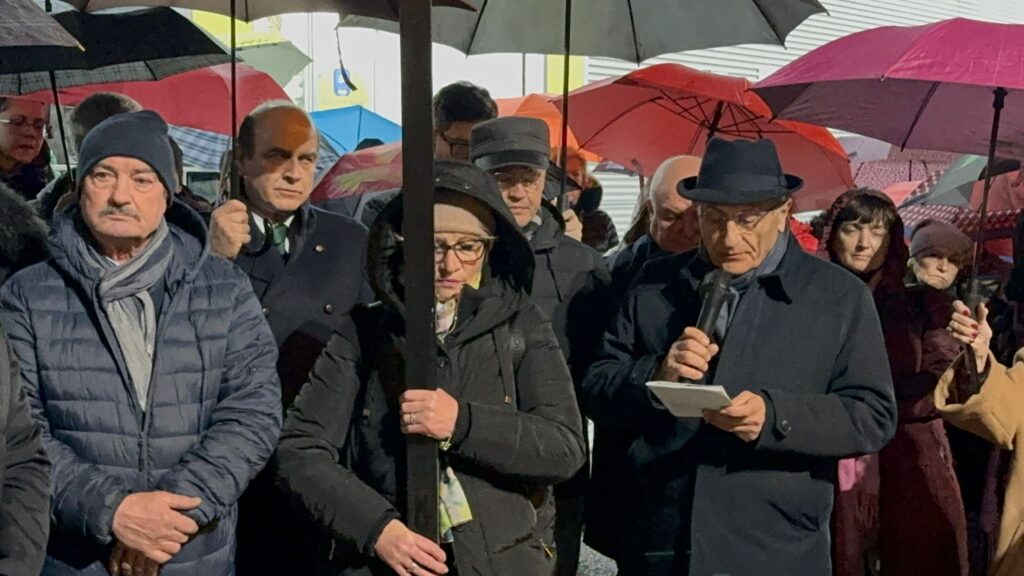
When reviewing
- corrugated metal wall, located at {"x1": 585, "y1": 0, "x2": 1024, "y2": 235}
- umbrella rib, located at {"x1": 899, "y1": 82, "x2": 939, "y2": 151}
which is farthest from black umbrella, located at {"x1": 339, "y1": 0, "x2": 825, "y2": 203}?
corrugated metal wall, located at {"x1": 585, "y1": 0, "x2": 1024, "y2": 235}

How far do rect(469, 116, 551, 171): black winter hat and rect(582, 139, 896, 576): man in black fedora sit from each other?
72 centimetres

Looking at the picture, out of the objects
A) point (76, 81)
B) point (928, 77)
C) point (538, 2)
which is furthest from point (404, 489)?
point (76, 81)

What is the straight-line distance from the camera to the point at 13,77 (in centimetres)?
576

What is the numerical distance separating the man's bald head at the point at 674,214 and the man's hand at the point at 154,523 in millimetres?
2236

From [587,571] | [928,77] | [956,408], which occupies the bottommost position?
[587,571]

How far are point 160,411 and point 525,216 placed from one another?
59.4 inches

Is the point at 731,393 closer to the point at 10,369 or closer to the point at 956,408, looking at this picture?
the point at 956,408

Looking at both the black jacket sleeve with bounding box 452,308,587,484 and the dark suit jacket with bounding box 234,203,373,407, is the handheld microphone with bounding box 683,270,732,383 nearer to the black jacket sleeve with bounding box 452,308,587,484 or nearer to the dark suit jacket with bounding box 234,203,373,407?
the black jacket sleeve with bounding box 452,308,587,484

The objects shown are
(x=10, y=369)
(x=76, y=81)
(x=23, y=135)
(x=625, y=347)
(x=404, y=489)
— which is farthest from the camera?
(x=76, y=81)

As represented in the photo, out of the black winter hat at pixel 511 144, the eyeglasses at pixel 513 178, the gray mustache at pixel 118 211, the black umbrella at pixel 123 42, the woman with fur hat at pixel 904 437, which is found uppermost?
the black umbrella at pixel 123 42

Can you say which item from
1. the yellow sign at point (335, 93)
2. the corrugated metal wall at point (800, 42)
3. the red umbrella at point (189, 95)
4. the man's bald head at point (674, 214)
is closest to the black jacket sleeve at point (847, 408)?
the man's bald head at point (674, 214)

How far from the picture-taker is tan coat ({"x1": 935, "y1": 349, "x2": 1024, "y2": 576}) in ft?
12.1

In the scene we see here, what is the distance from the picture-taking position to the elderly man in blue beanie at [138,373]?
2883mm

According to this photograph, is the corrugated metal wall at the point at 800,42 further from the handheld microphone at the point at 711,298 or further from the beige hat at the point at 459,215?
the beige hat at the point at 459,215
